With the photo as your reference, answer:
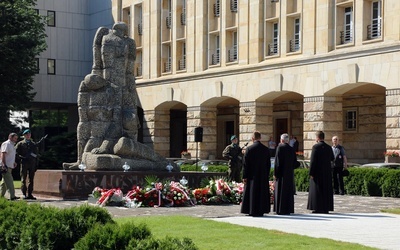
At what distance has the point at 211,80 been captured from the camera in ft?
167

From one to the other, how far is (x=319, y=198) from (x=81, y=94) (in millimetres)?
8868

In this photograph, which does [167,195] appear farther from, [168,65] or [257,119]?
[168,65]

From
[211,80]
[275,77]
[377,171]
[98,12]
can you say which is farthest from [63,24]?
[377,171]

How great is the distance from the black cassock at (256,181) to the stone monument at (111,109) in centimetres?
657

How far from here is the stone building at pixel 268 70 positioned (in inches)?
1590

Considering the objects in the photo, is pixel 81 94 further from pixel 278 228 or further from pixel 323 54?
pixel 323 54

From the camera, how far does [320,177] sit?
70.3 feet

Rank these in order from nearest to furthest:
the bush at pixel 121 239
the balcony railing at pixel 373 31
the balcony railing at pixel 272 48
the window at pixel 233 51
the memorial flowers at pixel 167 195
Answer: the bush at pixel 121 239, the memorial flowers at pixel 167 195, the balcony railing at pixel 373 31, the balcony railing at pixel 272 48, the window at pixel 233 51

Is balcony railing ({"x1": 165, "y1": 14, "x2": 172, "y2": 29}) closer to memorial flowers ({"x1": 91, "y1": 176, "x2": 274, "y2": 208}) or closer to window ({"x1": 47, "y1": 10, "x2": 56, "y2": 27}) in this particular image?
window ({"x1": 47, "y1": 10, "x2": 56, "y2": 27})

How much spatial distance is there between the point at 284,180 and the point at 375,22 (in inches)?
830

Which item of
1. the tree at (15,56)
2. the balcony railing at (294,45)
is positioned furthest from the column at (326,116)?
the tree at (15,56)

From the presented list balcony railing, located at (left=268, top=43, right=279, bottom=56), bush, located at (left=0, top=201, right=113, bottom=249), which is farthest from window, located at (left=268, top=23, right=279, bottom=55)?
bush, located at (left=0, top=201, right=113, bottom=249)

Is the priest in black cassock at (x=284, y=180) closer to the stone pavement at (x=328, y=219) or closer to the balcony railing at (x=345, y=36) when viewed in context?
the stone pavement at (x=328, y=219)

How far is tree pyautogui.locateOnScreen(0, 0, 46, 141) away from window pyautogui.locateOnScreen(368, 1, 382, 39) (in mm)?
19342
